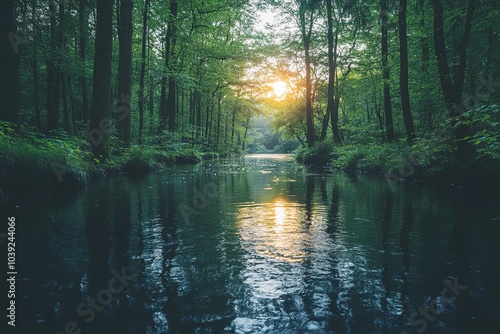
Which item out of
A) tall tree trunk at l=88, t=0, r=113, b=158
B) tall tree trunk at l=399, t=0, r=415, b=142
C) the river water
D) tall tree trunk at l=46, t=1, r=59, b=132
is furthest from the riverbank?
tall tree trunk at l=46, t=1, r=59, b=132

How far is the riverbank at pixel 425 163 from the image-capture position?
7.88m

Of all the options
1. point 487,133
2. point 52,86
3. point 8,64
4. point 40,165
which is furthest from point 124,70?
point 487,133

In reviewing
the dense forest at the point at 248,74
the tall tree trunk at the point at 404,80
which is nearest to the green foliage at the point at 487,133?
the dense forest at the point at 248,74

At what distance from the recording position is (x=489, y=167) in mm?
7520

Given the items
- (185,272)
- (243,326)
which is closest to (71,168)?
(185,272)

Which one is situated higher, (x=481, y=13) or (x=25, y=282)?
(x=481, y=13)

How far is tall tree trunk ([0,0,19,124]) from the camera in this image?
7.64 meters

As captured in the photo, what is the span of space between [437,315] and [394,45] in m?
21.5

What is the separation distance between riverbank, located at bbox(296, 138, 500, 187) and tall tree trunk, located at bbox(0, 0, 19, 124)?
11.8 metres

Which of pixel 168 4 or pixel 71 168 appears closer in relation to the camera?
pixel 71 168

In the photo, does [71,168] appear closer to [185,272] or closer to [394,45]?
[185,272]

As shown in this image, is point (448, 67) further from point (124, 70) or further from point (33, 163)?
point (124, 70)

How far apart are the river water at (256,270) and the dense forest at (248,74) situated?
282 centimetres

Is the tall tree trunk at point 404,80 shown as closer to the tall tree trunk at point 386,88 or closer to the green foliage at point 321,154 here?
the tall tree trunk at point 386,88
